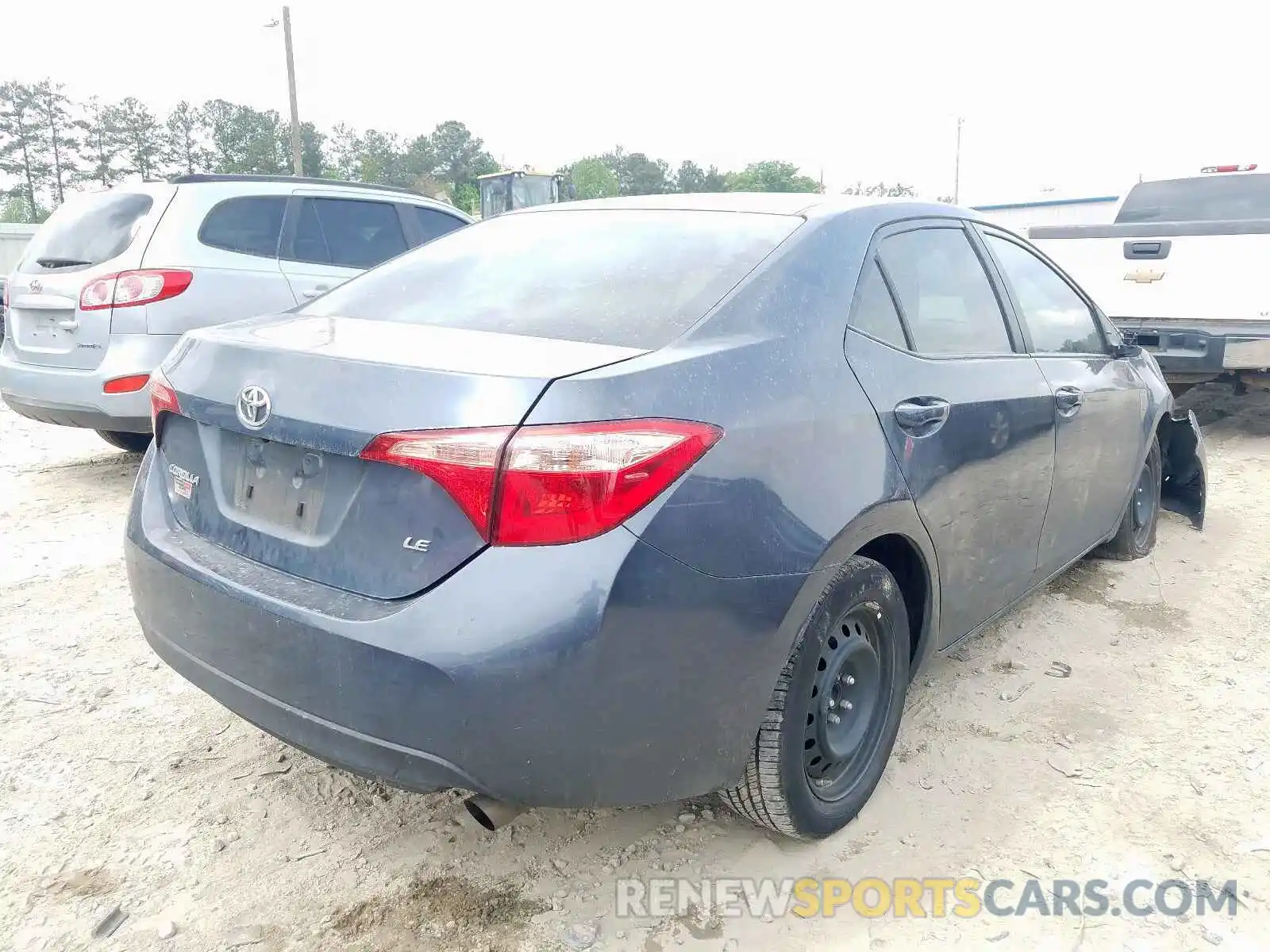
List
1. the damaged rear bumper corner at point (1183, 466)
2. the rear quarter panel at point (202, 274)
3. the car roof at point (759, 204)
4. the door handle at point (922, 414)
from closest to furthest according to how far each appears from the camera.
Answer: the door handle at point (922, 414) → the car roof at point (759, 204) → the damaged rear bumper corner at point (1183, 466) → the rear quarter panel at point (202, 274)

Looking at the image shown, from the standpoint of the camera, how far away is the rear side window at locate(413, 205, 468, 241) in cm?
692

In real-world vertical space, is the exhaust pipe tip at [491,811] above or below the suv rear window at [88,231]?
below

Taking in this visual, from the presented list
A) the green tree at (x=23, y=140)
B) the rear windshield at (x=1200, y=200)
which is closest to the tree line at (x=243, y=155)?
the green tree at (x=23, y=140)

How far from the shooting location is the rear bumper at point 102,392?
5.02m

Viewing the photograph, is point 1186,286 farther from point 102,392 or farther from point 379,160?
point 379,160

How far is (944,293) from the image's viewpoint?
9.32 ft

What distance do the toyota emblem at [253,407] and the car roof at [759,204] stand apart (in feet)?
4.21

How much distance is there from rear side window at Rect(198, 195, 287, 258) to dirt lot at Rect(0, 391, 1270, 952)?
8.53 ft

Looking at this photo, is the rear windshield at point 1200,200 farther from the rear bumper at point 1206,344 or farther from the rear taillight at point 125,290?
the rear taillight at point 125,290

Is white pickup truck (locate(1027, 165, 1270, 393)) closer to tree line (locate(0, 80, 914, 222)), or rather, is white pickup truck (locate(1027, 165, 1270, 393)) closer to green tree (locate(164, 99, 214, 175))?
tree line (locate(0, 80, 914, 222))

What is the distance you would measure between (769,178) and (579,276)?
276ft

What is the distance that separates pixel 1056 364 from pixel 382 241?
4762mm

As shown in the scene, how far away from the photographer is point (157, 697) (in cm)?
310

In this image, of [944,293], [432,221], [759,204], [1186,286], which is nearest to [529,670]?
[759,204]
